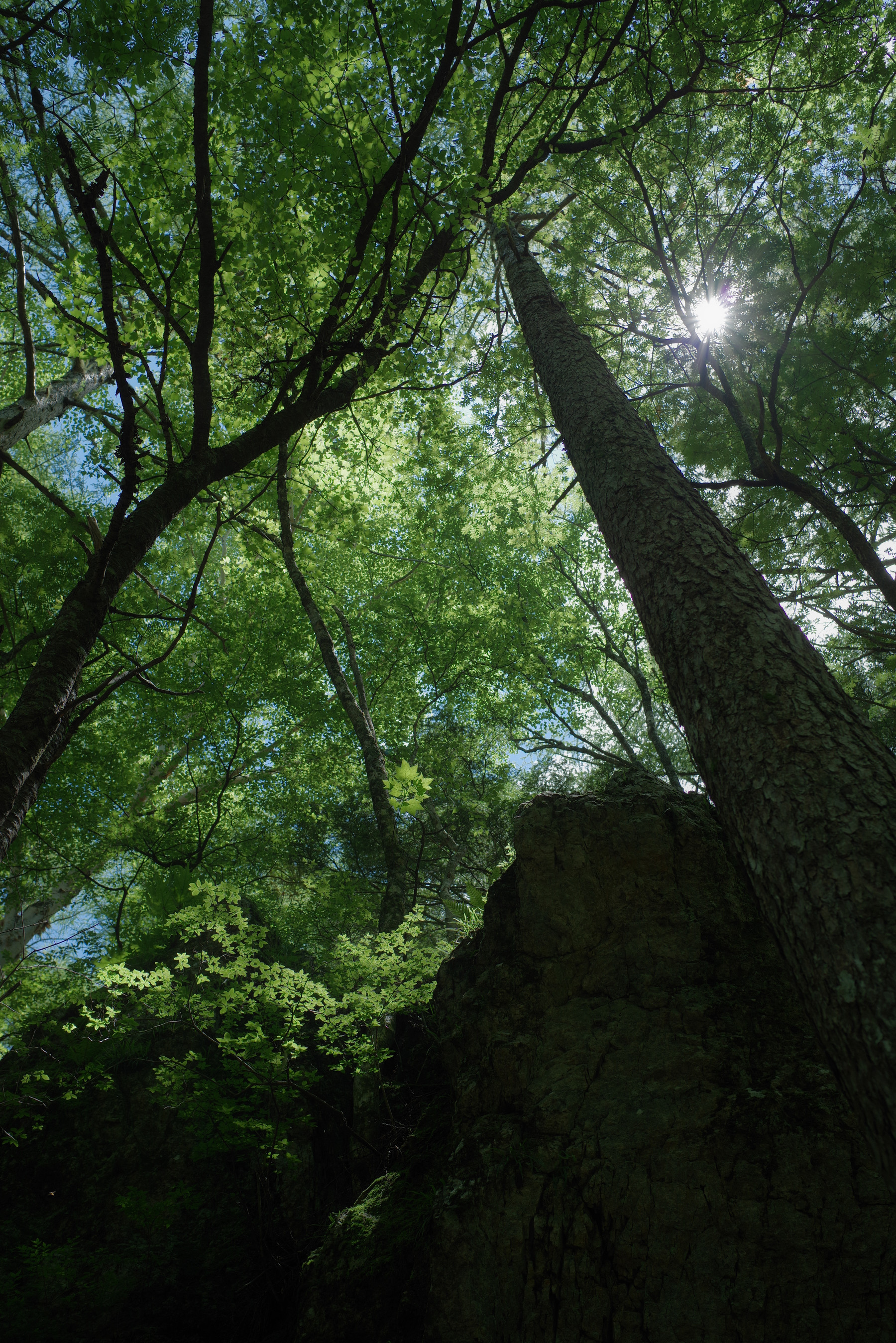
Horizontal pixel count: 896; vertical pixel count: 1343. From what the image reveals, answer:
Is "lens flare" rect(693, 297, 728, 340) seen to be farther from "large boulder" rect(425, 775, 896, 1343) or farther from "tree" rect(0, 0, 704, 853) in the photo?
"large boulder" rect(425, 775, 896, 1343)

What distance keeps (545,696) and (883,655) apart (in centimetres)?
531

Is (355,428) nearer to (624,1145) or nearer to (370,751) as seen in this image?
(370,751)


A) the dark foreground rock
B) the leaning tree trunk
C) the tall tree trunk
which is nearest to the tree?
the tall tree trunk

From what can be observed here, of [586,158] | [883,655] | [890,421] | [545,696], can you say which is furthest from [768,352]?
[545,696]

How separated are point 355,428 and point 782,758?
29.0ft

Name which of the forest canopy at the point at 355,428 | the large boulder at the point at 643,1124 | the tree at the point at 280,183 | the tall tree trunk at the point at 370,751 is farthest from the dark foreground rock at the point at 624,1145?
the tree at the point at 280,183

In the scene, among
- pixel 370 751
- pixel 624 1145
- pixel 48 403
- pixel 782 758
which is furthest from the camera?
pixel 48 403

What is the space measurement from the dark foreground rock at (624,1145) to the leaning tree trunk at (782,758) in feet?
3.77

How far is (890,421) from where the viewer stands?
20.8 ft

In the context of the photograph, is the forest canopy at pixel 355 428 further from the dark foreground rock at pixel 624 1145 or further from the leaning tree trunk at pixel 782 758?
the dark foreground rock at pixel 624 1145

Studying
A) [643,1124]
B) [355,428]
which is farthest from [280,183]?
[643,1124]

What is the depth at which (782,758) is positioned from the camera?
1.99 meters

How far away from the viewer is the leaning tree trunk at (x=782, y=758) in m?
1.51

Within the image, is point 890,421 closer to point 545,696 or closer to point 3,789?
point 545,696
